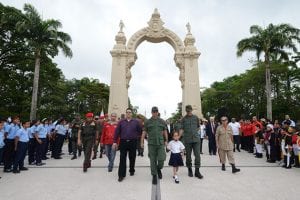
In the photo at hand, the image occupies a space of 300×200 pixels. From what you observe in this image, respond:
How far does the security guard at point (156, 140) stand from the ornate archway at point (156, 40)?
1563cm

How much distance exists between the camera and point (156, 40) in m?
24.0

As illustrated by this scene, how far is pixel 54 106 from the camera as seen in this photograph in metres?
38.0

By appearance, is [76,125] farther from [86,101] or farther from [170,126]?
[86,101]

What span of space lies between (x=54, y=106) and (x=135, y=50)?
19.2 m

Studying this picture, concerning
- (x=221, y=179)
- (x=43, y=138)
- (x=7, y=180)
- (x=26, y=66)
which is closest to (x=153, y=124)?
(x=221, y=179)

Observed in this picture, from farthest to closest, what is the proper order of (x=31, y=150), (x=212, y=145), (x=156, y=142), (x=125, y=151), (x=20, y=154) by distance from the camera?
(x=212, y=145) → (x=31, y=150) → (x=20, y=154) → (x=125, y=151) → (x=156, y=142)

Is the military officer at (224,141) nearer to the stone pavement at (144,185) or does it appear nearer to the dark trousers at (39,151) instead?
the stone pavement at (144,185)

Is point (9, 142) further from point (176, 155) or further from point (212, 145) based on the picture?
point (212, 145)

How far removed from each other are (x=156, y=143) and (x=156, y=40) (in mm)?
18048

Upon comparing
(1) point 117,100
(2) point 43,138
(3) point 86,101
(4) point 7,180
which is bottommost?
(4) point 7,180

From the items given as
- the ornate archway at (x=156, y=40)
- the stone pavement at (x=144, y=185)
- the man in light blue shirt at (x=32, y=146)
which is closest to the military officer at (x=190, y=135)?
the stone pavement at (x=144, y=185)

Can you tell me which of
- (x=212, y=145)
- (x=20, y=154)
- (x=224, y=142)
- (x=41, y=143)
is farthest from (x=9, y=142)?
(x=212, y=145)

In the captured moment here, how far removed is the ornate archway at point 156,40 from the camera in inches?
907

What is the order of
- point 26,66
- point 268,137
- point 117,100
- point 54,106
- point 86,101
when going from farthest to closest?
point 86,101 < point 54,106 < point 26,66 < point 117,100 < point 268,137
